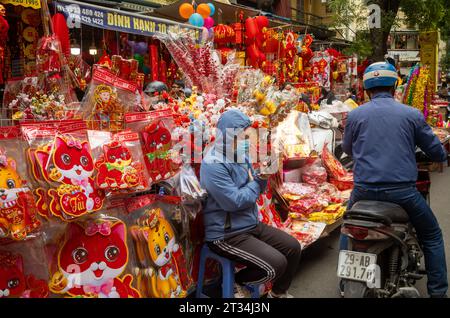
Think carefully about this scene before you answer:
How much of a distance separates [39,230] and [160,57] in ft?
13.3

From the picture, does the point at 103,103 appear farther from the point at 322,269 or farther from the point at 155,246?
the point at 322,269

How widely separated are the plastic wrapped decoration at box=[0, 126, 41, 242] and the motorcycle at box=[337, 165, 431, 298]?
1.95 metres

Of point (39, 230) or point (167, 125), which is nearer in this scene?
point (39, 230)

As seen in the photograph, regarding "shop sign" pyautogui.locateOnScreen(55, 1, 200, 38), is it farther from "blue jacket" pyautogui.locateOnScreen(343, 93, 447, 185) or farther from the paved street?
the paved street

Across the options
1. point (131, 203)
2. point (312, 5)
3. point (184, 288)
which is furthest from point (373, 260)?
point (312, 5)

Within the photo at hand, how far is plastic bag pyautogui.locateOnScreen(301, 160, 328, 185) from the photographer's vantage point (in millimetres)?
4855

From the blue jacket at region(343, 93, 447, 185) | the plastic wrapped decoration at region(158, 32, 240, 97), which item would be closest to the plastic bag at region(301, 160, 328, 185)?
the plastic wrapped decoration at region(158, 32, 240, 97)

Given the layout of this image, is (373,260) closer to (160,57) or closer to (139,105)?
(139,105)

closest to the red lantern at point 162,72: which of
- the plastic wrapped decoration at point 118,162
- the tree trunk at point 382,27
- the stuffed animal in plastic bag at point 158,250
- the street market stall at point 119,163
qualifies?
the street market stall at point 119,163

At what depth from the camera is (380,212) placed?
8.86 feet

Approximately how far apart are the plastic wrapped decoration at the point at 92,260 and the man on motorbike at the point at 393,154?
174 cm

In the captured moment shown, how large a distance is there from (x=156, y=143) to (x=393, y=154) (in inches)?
64.3
